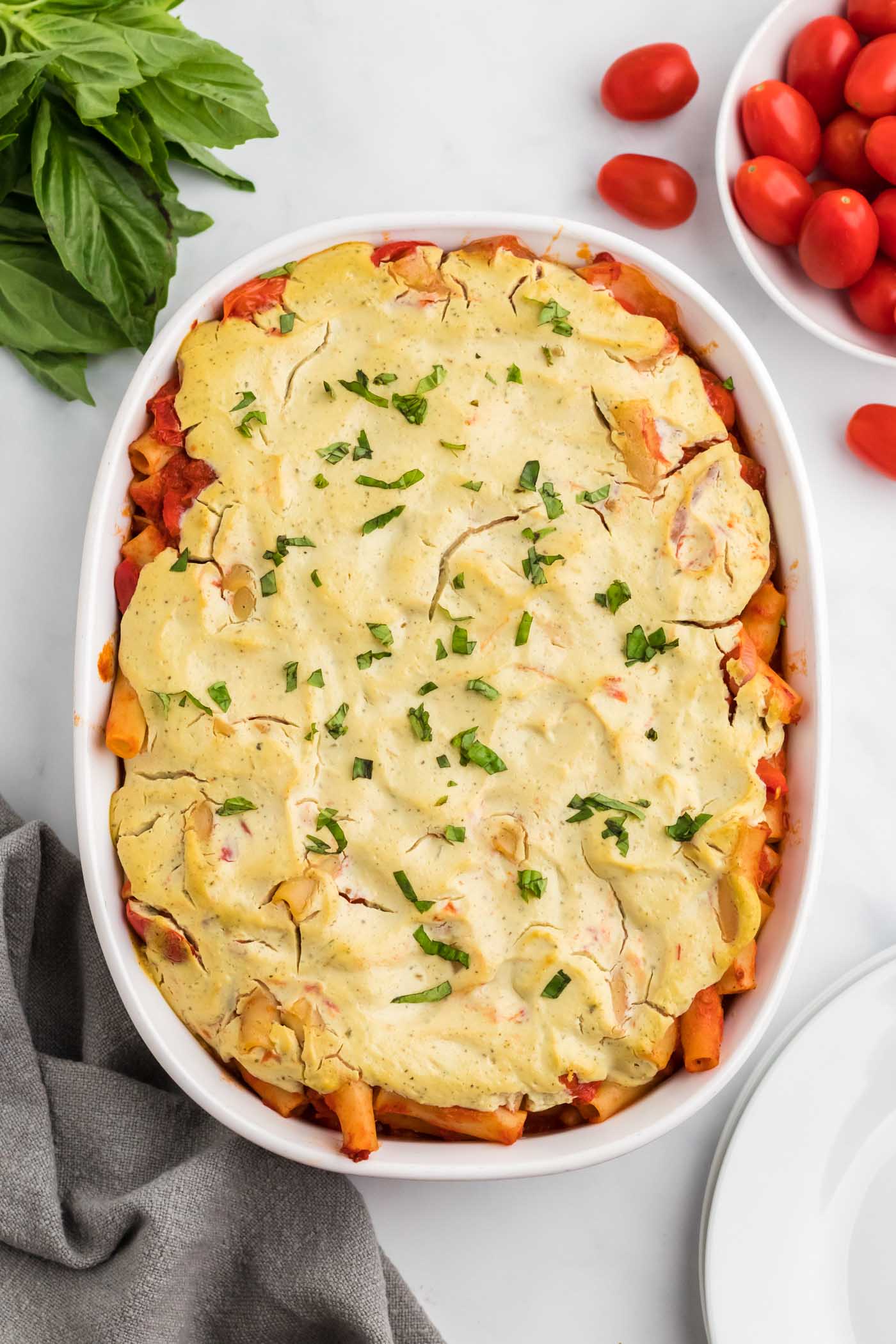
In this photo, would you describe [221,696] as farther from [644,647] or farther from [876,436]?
[876,436]

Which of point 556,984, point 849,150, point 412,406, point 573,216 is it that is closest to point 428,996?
point 556,984

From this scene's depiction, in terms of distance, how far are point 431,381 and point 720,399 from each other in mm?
559

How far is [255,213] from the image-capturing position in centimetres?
263

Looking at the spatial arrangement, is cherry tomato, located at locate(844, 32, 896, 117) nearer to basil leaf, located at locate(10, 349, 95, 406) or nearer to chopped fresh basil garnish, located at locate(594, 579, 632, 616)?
chopped fresh basil garnish, located at locate(594, 579, 632, 616)

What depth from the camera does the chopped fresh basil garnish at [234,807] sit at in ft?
6.97

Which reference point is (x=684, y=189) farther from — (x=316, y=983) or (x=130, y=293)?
(x=316, y=983)

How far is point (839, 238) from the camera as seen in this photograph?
7.91 ft

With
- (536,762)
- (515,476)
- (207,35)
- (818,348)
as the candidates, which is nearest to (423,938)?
(536,762)

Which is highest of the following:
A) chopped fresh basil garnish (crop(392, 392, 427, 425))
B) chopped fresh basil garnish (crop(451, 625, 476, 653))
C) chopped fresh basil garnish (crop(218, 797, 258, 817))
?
chopped fresh basil garnish (crop(392, 392, 427, 425))

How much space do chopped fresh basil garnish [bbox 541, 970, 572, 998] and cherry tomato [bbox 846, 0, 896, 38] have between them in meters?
1.98

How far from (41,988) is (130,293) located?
1379 mm

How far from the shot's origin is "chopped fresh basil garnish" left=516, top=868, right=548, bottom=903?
2115 mm

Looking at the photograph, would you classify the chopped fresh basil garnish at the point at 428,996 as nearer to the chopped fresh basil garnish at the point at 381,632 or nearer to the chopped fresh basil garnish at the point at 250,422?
the chopped fresh basil garnish at the point at 381,632

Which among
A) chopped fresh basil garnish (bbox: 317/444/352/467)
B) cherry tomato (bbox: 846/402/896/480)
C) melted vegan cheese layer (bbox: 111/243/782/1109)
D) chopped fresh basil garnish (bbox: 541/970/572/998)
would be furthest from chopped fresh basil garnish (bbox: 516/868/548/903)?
cherry tomato (bbox: 846/402/896/480)
